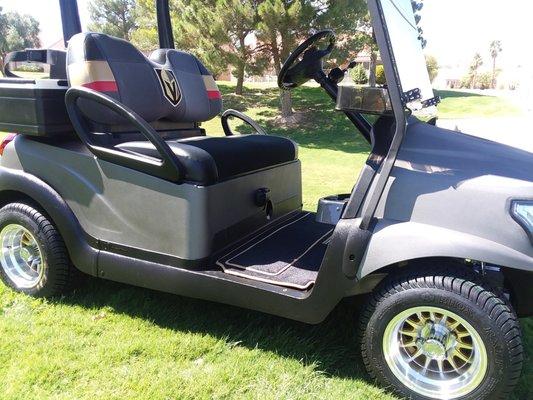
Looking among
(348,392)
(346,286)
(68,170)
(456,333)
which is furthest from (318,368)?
(68,170)

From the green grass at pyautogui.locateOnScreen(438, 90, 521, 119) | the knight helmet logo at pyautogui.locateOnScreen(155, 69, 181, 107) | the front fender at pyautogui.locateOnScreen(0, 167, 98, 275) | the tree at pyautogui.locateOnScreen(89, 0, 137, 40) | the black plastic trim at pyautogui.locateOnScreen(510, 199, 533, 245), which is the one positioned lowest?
the green grass at pyautogui.locateOnScreen(438, 90, 521, 119)

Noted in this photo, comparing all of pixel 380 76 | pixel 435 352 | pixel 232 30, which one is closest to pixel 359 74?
pixel 380 76

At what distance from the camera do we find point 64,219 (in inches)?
95.2

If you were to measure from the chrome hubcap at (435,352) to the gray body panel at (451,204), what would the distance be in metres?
0.26

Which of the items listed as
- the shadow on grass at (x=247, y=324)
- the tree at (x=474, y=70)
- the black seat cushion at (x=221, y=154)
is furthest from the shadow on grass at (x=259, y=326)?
the tree at (x=474, y=70)

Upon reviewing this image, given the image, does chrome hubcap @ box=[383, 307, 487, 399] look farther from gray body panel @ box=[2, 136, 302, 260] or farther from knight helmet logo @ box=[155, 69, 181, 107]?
knight helmet logo @ box=[155, 69, 181, 107]

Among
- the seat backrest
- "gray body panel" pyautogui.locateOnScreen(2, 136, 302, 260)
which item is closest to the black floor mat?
"gray body panel" pyautogui.locateOnScreen(2, 136, 302, 260)

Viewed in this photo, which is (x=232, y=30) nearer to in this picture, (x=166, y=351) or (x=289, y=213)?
(x=289, y=213)

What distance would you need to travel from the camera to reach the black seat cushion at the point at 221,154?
2154mm

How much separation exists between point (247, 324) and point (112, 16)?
28153mm

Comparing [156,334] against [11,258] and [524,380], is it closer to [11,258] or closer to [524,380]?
[11,258]

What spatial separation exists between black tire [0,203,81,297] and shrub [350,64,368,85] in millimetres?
1727

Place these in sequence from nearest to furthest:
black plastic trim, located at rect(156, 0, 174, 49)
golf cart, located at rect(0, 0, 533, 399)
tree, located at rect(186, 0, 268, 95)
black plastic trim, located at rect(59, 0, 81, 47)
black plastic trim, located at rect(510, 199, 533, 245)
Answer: black plastic trim, located at rect(510, 199, 533, 245), golf cart, located at rect(0, 0, 533, 399), black plastic trim, located at rect(59, 0, 81, 47), black plastic trim, located at rect(156, 0, 174, 49), tree, located at rect(186, 0, 268, 95)

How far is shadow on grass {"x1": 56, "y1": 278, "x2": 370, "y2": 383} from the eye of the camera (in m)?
2.20
